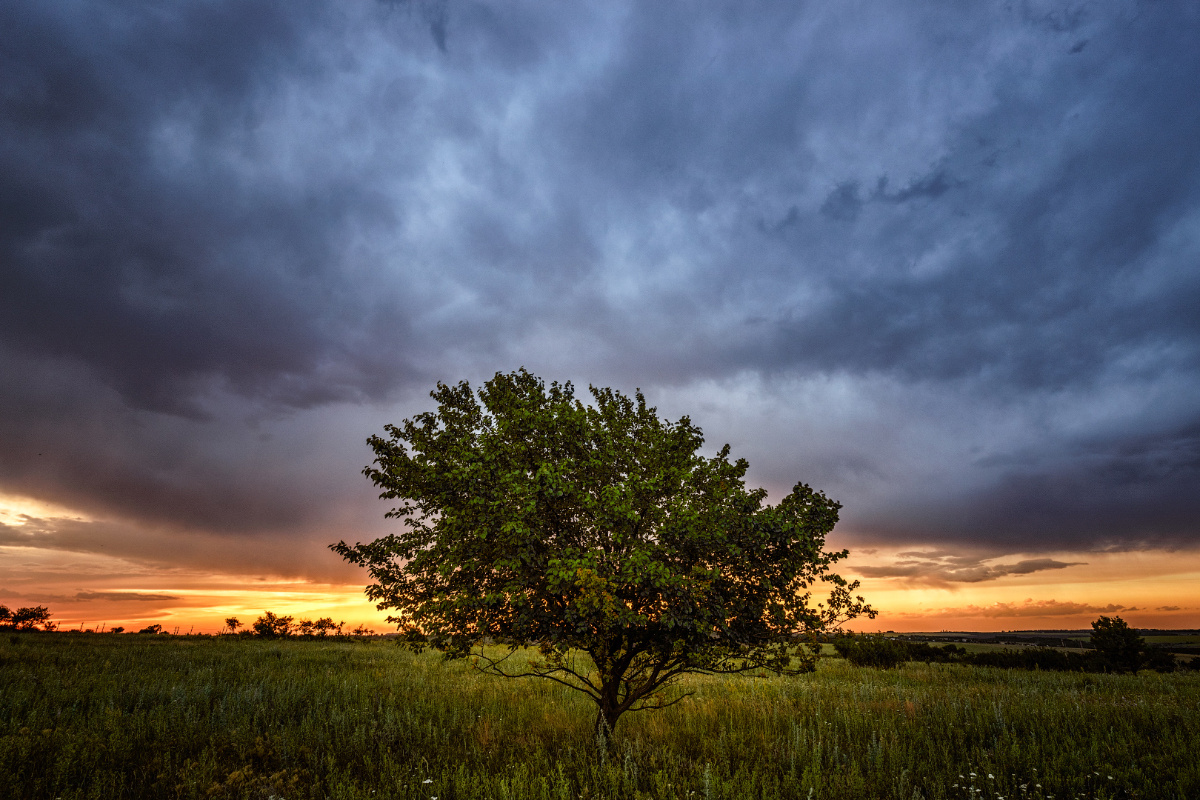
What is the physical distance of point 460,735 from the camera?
11.6m

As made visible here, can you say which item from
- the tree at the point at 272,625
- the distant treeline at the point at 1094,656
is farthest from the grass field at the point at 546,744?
the tree at the point at 272,625

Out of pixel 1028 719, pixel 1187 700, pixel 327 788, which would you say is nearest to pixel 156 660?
pixel 327 788

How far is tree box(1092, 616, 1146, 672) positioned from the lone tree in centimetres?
4214

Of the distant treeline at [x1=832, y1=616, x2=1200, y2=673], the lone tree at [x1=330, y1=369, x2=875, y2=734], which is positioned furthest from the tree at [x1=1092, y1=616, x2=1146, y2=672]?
the lone tree at [x1=330, y1=369, x2=875, y2=734]

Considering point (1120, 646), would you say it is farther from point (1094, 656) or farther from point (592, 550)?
point (592, 550)

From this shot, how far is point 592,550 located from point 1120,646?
4699 centimetres

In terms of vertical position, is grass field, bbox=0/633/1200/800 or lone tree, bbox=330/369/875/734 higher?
lone tree, bbox=330/369/875/734

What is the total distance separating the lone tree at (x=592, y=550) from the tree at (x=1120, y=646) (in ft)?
138

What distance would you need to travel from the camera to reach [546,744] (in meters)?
10.7

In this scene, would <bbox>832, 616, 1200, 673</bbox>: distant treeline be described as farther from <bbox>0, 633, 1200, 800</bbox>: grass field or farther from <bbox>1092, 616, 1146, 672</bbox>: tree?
<bbox>0, 633, 1200, 800</bbox>: grass field

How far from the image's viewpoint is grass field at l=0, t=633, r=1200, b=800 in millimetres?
7812

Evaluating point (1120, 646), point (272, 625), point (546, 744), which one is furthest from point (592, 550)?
point (272, 625)

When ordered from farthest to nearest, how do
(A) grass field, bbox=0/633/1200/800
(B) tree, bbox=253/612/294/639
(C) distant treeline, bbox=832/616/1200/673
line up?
(B) tree, bbox=253/612/294/639, (C) distant treeline, bbox=832/616/1200/673, (A) grass field, bbox=0/633/1200/800

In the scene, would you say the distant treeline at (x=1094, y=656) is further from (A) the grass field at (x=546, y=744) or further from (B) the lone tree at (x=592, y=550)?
(B) the lone tree at (x=592, y=550)
